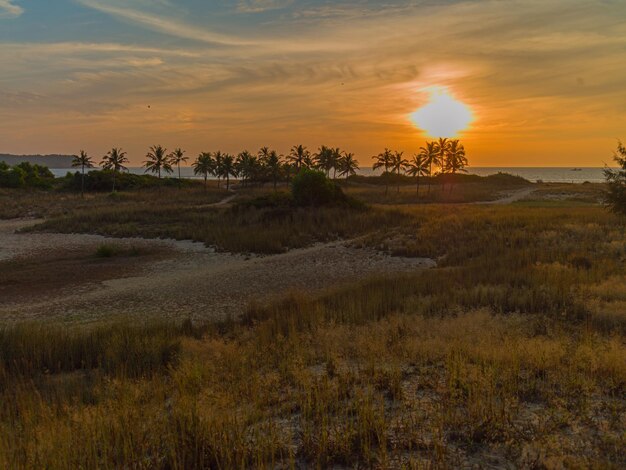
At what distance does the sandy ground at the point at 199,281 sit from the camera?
17047 millimetres

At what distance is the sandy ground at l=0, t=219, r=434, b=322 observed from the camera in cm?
1705

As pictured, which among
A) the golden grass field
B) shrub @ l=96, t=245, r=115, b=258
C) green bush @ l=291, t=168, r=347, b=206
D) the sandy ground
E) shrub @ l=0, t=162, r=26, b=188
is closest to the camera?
the golden grass field

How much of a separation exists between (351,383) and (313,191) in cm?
3780

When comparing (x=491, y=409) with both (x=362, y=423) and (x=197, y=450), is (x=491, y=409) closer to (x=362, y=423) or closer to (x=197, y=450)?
(x=362, y=423)

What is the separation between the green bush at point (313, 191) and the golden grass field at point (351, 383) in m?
28.2

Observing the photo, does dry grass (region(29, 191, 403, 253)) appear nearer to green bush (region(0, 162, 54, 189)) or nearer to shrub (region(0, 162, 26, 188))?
Answer: shrub (region(0, 162, 26, 188))

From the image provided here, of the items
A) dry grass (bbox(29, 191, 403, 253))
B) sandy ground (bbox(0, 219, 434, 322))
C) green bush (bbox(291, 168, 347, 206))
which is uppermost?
green bush (bbox(291, 168, 347, 206))

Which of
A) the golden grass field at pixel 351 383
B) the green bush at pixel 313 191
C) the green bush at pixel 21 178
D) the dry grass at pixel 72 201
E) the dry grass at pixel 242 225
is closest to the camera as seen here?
the golden grass field at pixel 351 383

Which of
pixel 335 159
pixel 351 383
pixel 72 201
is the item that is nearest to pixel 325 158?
pixel 335 159

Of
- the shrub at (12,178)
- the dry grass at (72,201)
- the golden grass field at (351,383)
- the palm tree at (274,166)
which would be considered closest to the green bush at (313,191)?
the dry grass at (72,201)

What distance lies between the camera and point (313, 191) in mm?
43844

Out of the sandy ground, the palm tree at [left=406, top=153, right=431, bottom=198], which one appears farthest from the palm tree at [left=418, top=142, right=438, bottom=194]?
the sandy ground

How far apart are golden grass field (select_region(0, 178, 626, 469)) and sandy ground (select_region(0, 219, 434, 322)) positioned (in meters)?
3.76

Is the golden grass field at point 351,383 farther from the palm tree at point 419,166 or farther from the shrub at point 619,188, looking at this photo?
the palm tree at point 419,166
